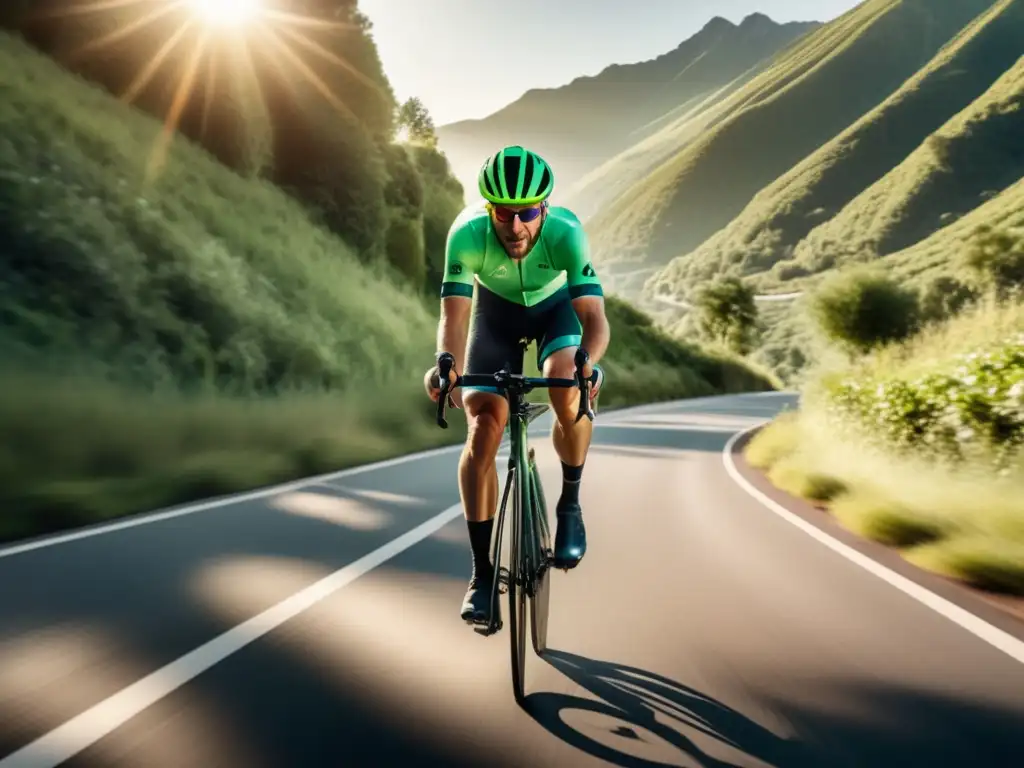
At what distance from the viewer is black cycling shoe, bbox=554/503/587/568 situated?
483cm

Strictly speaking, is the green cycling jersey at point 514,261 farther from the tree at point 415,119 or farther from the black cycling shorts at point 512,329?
the tree at point 415,119

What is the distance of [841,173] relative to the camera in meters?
174

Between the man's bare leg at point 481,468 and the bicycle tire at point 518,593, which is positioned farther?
the man's bare leg at point 481,468

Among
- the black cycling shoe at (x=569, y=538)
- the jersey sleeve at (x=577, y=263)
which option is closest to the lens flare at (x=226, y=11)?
the jersey sleeve at (x=577, y=263)

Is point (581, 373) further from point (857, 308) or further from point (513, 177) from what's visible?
point (857, 308)

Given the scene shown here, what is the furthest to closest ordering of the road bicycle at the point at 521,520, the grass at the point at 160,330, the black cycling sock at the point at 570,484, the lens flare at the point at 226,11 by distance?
1. the lens flare at the point at 226,11
2. the grass at the point at 160,330
3. the black cycling sock at the point at 570,484
4. the road bicycle at the point at 521,520

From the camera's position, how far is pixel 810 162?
7347 inches

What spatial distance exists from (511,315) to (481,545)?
42.8 inches

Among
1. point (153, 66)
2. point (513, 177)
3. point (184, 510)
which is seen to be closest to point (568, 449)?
point (513, 177)

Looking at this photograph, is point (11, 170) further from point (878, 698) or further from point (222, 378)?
point (878, 698)

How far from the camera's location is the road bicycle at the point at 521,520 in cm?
412

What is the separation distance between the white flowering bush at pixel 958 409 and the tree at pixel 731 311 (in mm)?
78019

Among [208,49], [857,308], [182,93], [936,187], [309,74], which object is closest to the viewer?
[208,49]

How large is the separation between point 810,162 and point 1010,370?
7387 inches
